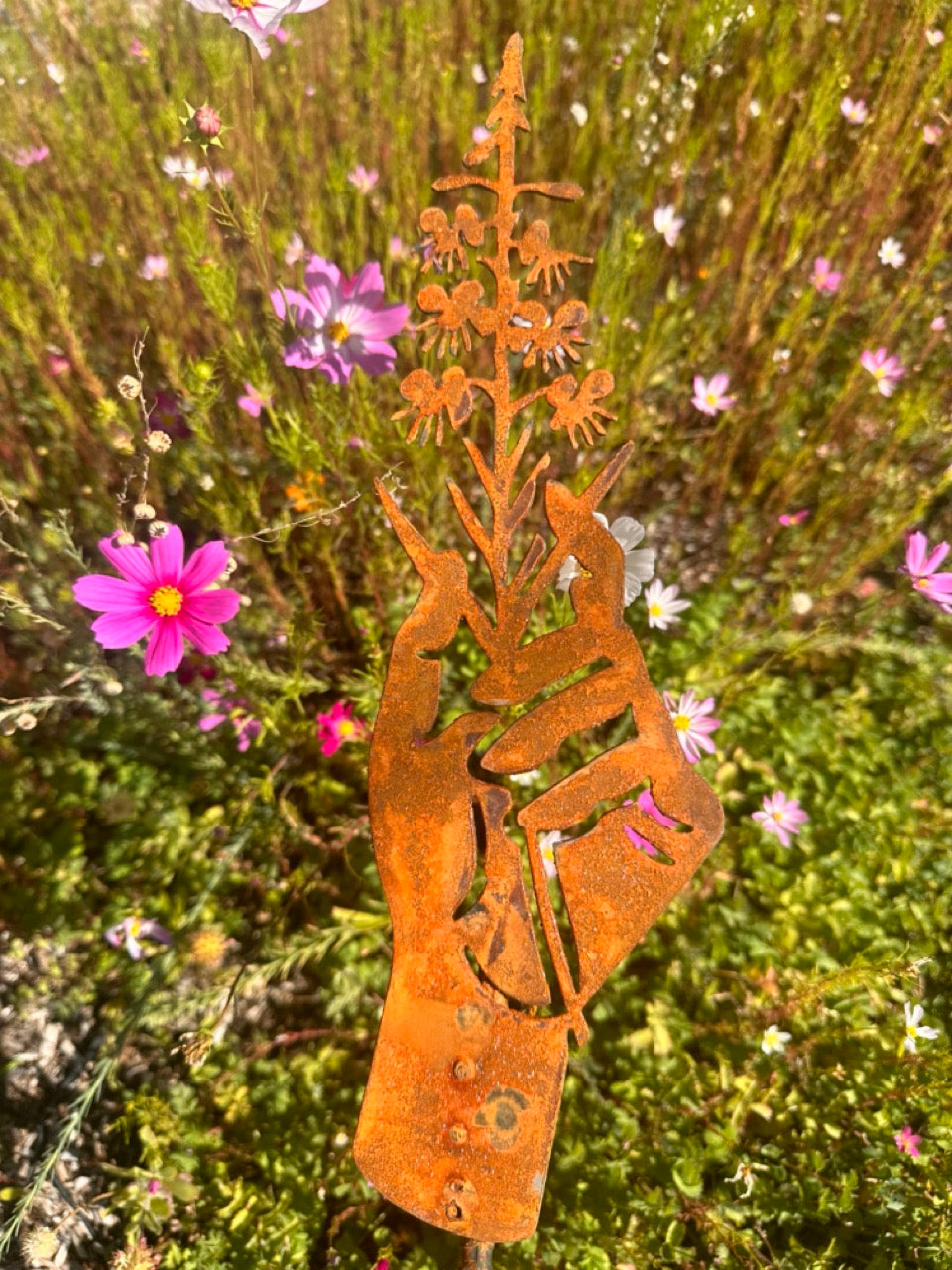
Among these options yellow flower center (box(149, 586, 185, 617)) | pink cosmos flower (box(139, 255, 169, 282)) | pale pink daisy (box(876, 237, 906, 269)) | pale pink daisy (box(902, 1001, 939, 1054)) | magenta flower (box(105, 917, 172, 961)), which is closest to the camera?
yellow flower center (box(149, 586, 185, 617))

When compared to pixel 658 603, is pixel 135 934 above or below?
below

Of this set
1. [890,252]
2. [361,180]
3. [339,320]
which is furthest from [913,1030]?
[361,180]

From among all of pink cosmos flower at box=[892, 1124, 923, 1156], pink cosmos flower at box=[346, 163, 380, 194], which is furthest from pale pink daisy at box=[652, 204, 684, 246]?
pink cosmos flower at box=[892, 1124, 923, 1156]

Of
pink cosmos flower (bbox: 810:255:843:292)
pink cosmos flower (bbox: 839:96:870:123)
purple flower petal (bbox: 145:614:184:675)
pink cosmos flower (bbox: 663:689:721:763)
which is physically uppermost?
pink cosmos flower (bbox: 839:96:870:123)

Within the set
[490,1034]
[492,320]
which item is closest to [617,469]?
[492,320]

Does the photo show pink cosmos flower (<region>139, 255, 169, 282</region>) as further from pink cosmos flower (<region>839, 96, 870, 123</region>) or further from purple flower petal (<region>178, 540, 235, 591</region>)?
pink cosmos flower (<region>839, 96, 870, 123</region>)

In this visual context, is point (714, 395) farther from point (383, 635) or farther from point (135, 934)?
point (135, 934)

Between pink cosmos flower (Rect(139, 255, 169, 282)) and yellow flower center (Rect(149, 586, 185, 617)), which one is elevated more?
pink cosmos flower (Rect(139, 255, 169, 282))
